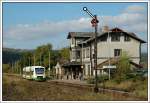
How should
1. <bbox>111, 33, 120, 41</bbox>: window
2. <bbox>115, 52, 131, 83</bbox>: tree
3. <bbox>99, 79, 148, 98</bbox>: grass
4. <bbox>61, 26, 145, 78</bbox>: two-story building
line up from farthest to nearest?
<bbox>111, 33, 120, 41</bbox>: window < <bbox>61, 26, 145, 78</bbox>: two-story building < <bbox>115, 52, 131, 83</bbox>: tree < <bbox>99, 79, 148, 98</bbox>: grass

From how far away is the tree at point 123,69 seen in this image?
31081 mm

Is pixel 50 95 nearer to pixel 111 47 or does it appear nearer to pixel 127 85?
pixel 127 85

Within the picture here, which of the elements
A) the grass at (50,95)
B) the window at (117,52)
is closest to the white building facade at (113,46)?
the window at (117,52)

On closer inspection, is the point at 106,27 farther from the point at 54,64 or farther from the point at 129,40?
the point at 54,64

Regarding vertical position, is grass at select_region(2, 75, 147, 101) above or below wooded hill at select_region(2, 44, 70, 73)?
below

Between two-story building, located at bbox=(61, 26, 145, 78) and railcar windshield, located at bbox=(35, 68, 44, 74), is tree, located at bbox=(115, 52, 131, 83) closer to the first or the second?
two-story building, located at bbox=(61, 26, 145, 78)

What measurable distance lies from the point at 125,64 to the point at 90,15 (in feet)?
53.3

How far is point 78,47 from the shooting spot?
50562 millimetres

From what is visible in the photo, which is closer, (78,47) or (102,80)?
(102,80)

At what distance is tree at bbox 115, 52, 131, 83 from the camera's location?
3108cm

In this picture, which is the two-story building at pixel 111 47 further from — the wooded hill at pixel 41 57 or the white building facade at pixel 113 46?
the wooded hill at pixel 41 57

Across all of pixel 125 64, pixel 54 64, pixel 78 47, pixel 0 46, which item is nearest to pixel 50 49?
pixel 54 64

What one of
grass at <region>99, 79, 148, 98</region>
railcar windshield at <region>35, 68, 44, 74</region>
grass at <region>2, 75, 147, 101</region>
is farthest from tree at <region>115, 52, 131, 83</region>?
railcar windshield at <region>35, 68, 44, 74</region>

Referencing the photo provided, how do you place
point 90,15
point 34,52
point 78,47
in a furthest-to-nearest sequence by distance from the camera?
point 34,52 → point 78,47 → point 90,15
